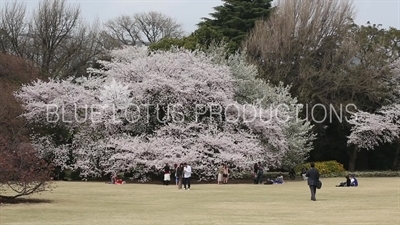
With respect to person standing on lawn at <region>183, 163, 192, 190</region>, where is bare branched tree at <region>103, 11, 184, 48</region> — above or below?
above

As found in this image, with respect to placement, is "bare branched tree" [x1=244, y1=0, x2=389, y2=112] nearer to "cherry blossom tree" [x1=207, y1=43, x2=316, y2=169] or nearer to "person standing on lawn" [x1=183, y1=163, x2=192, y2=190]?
"cherry blossom tree" [x1=207, y1=43, x2=316, y2=169]

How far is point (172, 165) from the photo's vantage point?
34.4m

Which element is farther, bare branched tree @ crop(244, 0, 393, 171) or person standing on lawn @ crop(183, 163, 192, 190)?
bare branched tree @ crop(244, 0, 393, 171)

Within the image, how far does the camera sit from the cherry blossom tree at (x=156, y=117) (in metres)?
35.7

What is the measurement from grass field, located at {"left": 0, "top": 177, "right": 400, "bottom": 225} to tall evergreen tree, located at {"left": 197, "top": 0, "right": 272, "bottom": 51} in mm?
28126

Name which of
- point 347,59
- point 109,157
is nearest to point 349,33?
point 347,59

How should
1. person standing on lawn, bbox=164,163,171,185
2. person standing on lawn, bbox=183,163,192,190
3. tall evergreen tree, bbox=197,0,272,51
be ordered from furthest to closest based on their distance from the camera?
tall evergreen tree, bbox=197,0,272,51 < person standing on lawn, bbox=164,163,171,185 < person standing on lawn, bbox=183,163,192,190

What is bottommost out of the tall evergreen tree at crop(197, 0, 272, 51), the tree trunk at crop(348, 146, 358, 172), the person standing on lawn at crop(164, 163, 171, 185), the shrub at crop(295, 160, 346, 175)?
the person standing on lawn at crop(164, 163, 171, 185)

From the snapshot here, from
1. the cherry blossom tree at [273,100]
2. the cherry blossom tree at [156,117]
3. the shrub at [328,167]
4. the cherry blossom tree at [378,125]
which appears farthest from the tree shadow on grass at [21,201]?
the cherry blossom tree at [378,125]

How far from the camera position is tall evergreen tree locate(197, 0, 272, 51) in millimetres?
53250

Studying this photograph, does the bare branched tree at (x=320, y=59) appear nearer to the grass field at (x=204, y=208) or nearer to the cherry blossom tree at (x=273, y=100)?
the cherry blossom tree at (x=273, y=100)

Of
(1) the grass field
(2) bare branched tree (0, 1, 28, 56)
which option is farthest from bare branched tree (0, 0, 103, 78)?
(1) the grass field

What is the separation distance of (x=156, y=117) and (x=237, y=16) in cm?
1965

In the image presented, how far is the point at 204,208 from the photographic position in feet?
64.2
